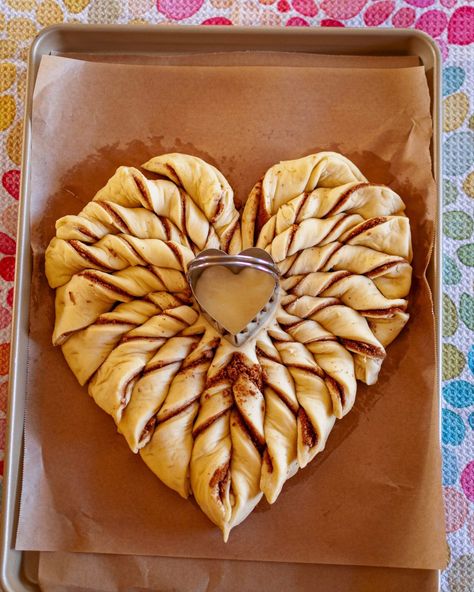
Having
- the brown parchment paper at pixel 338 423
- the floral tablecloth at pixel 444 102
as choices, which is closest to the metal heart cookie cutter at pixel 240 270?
the brown parchment paper at pixel 338 423

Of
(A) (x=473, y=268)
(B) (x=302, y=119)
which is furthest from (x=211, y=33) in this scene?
(A) (x=473, y=268)

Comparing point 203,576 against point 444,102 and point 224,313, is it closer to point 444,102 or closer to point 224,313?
point 224,313

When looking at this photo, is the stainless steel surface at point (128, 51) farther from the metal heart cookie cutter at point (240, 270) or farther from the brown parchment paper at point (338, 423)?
the metal heart cookie cutter at point (240, 270)

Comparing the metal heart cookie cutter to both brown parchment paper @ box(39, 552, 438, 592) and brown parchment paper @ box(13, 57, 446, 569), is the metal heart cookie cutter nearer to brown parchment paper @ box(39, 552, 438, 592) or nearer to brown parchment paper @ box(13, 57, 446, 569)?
brown parchment paper @ box(13, 57, 446, 569)

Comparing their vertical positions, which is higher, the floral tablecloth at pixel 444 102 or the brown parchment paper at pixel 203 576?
the floral tablecloth at pixel 444 102

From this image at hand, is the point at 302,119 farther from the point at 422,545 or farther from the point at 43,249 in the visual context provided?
the point at 422,545

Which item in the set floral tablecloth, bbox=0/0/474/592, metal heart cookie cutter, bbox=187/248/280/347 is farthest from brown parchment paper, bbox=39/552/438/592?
metal heart cookie cutter, bbox=187/248/280/347

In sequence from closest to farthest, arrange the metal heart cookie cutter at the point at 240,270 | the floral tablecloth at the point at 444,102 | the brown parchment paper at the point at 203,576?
the metal heart cookie cutter at the point at 240,270
the brown parchment paper at the point at 203,576
the floral tablecloth at the point at 444,102
